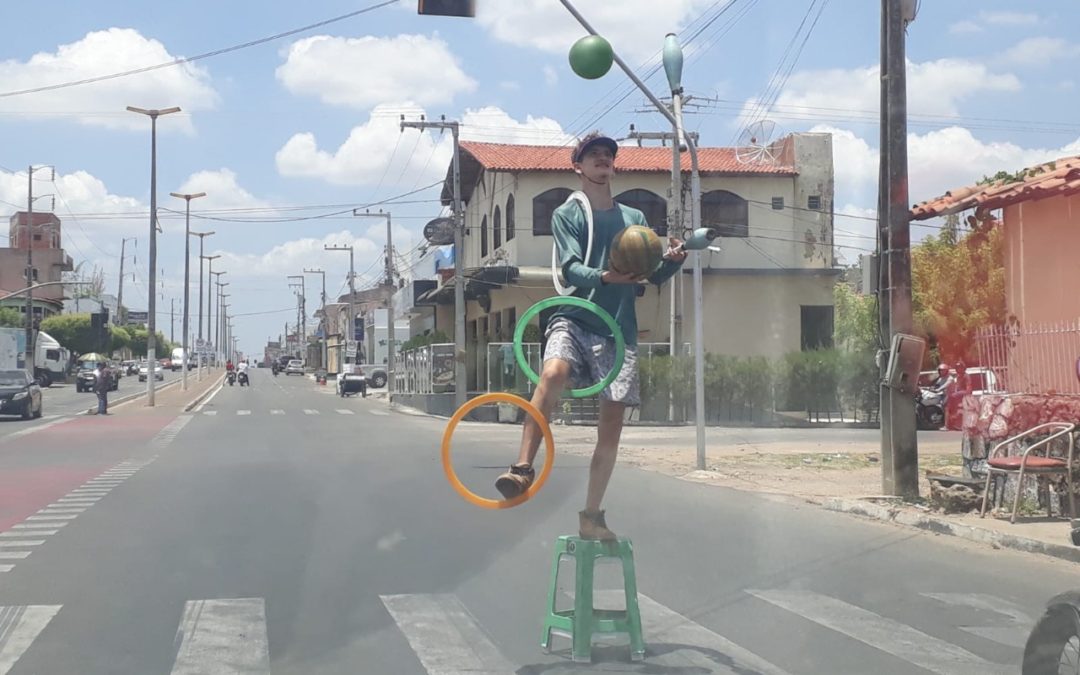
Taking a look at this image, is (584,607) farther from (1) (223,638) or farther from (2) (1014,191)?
(2) (1014,191)

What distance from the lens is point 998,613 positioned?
283 inches

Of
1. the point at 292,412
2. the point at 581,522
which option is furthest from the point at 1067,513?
the point at 292,412

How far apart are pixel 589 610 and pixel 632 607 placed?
0.22 metres

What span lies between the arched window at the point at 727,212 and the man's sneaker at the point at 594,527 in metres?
28.0

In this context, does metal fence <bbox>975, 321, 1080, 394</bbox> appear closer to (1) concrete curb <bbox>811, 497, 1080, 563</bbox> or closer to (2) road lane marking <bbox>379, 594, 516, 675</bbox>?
(1) concrete curb <bbox>811, 497, 1080, 563</bbox>

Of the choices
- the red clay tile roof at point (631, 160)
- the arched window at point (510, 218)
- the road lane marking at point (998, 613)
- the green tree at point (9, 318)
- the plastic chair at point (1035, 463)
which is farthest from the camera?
the green tree at point (9, 318)

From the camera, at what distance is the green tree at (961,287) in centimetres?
1602

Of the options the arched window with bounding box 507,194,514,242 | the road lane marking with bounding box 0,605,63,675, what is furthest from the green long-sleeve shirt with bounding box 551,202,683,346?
the arched window with bounding box 507,194,514,242

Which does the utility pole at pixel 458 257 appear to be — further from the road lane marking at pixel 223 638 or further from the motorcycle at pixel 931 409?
the road lane marking at pixel 223 638

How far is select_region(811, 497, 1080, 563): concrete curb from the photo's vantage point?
9396 millimetres

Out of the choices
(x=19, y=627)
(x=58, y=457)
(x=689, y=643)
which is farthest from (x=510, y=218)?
(x=689, y=643)

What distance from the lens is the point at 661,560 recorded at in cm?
872

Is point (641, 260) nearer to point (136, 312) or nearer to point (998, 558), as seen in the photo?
point (998, 558)

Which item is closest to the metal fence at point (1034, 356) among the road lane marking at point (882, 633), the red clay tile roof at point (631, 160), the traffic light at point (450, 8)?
the road lane marking at point (882, 633)
